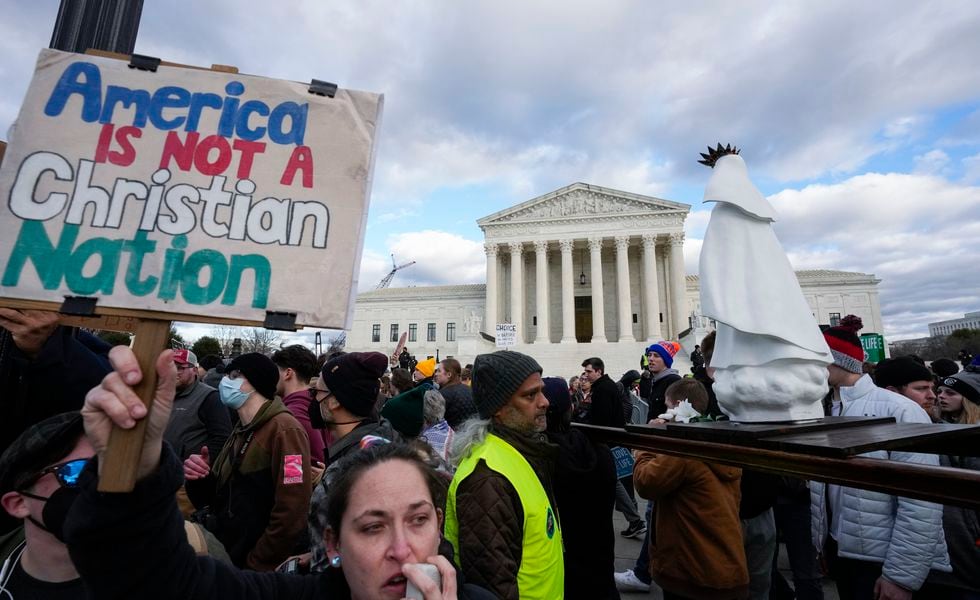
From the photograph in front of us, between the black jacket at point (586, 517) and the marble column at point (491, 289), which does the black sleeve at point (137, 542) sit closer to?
the black jacket at point (586, 517)

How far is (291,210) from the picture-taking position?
58.9 inches

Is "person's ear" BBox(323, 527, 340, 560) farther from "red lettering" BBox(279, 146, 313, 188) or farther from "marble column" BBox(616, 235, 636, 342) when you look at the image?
"marble column" BBox(616, 235, 636, 342)

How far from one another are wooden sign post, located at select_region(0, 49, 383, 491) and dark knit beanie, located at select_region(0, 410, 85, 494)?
0.48 metres

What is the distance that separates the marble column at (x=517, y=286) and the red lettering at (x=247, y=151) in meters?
37.3

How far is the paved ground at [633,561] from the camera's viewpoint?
15.2 feet

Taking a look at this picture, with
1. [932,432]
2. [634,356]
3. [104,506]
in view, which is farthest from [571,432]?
[634,356]

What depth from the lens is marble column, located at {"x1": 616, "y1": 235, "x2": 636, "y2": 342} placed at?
3716cm

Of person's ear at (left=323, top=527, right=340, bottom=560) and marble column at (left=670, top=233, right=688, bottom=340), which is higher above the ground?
marble column at (left=670, top=233, right=688, bottom=340)

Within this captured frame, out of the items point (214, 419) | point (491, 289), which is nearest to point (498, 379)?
point (214, 419)

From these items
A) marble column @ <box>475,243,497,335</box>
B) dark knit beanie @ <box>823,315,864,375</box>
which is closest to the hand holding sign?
dark knit beanie @ <box>823,315,864,375</box>

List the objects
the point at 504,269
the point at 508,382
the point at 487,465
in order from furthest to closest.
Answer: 1. the point at 504,269
2. the point at 508,382
3. the point at 487,465

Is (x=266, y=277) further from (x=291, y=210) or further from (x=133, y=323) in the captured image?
(x=133, y=323)

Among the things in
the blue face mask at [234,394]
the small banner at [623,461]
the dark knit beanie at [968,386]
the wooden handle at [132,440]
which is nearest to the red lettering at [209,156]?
the wooden handle at [132,440]

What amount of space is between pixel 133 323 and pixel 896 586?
4.23m
